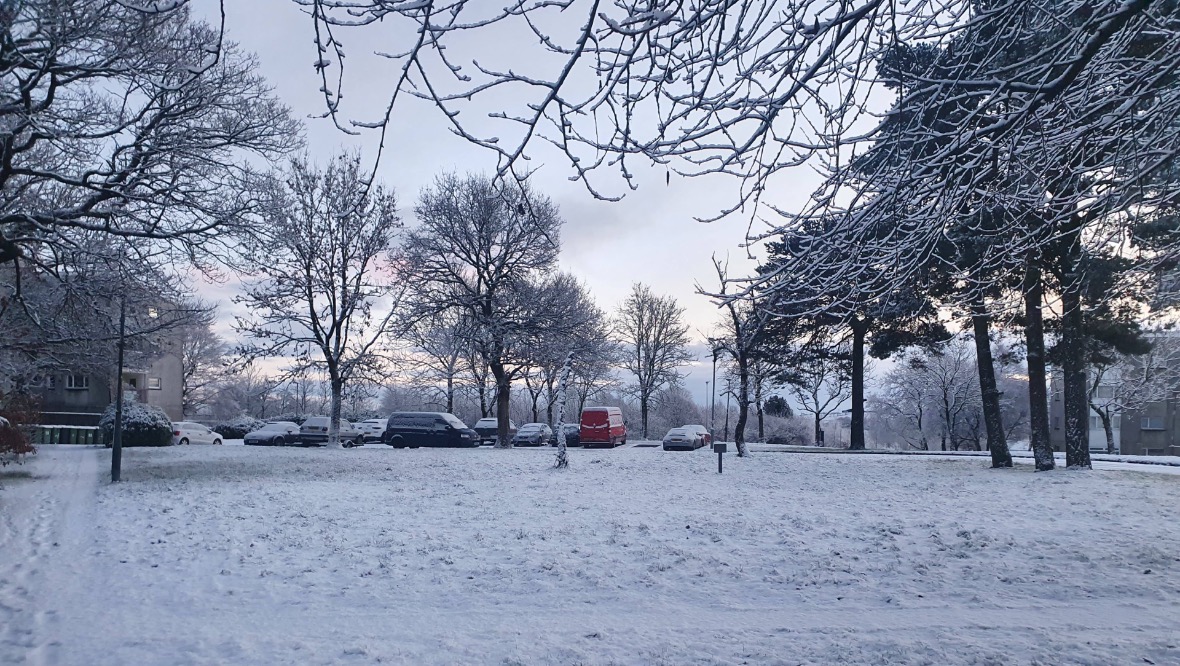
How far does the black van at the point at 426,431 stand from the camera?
104 feet

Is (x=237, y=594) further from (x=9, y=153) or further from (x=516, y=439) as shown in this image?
(x=516, y=439)

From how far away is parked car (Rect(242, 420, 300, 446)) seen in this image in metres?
36.1

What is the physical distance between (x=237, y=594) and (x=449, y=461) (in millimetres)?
14841

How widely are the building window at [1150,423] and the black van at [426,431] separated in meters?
58.0

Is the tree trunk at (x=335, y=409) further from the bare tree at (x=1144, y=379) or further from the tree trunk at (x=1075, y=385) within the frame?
the bare tree at (x=1144, y=379)

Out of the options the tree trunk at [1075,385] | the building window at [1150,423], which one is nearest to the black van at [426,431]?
the tree trunk at [1075,385]

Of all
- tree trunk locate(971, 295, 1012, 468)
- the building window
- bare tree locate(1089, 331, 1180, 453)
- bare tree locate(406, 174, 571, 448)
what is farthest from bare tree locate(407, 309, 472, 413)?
the building window

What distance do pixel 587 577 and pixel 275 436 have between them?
109 feet

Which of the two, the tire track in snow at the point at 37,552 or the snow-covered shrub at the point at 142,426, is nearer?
the tire track in snow at the point at 37,552

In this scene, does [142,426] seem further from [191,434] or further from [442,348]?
[442,348]

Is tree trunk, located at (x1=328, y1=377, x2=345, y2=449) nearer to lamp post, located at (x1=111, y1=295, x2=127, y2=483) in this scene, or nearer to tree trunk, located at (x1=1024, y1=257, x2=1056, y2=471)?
lamp post, located at (x1=111, y1=295, x2=127, y2=483)

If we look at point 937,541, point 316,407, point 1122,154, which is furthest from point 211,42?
point 316,407

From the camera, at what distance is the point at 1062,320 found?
58.4 feet

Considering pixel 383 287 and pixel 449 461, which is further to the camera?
pixel 383 287
